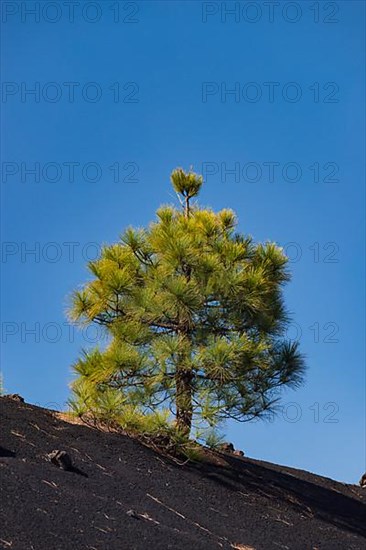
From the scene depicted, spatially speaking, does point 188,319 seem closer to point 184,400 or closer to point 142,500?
point 184,400

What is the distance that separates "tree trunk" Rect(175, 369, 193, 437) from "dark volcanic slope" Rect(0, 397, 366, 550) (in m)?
0.71

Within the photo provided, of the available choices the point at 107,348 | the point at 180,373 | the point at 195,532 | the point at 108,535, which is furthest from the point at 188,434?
the point at 108,535

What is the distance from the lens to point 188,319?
11938 mm

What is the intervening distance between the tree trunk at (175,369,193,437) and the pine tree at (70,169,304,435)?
0.01 meters

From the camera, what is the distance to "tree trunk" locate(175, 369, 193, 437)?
38.5 feet

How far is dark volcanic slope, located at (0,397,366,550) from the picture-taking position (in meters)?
7.66

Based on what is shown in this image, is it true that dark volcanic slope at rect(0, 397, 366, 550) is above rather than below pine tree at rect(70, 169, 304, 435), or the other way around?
below

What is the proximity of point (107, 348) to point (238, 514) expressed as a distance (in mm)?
3411

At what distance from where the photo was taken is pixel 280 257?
1265cm

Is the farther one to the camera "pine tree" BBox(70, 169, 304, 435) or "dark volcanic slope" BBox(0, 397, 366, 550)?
"pine tree" BBox(70, 169, 304, 435)

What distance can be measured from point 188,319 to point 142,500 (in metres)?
3.36

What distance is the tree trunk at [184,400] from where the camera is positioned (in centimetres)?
1173

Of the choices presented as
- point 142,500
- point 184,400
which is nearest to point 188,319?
point 184,400

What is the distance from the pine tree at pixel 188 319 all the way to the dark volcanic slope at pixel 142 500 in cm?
93
